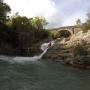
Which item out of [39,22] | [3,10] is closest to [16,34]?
[3,10]

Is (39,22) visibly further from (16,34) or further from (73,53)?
(73,53)

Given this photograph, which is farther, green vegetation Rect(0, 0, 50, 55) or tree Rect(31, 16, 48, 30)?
tree Rect(31, 16, 48, 30)

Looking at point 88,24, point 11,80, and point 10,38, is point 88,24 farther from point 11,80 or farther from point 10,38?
point 11,80

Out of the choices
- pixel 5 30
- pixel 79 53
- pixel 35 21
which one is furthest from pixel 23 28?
pixel 79 53

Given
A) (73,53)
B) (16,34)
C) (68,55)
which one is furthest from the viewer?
(16,34)

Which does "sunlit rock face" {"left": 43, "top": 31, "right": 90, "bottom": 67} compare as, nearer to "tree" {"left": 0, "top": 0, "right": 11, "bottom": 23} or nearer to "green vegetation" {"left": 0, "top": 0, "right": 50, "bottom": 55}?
"green vegetation" {"left": 0, "top": 0, "right": 50, "bottom": 55}

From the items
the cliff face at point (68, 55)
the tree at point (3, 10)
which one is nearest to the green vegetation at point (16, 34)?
the tree at point (3, 10)

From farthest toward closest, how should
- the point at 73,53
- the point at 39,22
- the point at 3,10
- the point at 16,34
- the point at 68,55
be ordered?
the point at 39,22 → the point at 3,10 → the point at 16,34 → the point at 68,55 → the point at 73,53

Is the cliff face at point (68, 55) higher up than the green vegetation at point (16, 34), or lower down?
lower down

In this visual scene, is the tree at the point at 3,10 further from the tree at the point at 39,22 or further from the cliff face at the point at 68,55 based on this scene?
the cliff face at the point at 68,55

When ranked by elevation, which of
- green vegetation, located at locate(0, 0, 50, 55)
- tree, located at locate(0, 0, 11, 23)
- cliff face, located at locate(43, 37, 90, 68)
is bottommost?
cliff face, located at locate(43, 37, 90, 68)

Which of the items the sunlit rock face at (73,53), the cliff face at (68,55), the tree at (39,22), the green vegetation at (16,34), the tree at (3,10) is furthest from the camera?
the tree at (39,22)

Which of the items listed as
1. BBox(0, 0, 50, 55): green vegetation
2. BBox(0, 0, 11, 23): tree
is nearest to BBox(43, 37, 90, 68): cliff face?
BBox(0, 0, 50, 55): green vegetation

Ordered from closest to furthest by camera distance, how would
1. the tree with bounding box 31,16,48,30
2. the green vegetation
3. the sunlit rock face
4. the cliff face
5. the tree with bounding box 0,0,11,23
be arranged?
the cliff face
the sunlit rock face
the green vegetation
the tree with bounding box 0,0,11,23
the tree with bounding box 31,16,48,30
